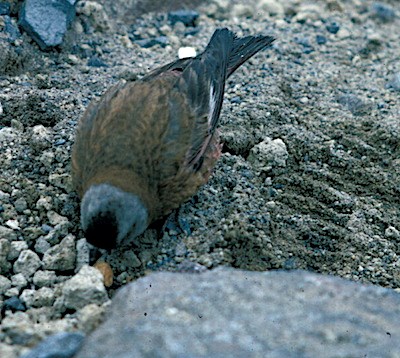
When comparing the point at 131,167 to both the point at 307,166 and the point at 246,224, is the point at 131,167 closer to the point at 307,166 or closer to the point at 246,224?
the point at 246,224

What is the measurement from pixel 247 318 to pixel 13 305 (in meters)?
1.57

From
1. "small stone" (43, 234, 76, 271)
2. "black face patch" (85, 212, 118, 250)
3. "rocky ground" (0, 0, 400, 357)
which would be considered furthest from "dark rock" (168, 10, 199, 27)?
"black face patch" (85, 212, 118, 250)

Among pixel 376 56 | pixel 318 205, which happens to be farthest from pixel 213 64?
pixel 376 56

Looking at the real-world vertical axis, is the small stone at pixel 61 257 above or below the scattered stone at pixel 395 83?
below

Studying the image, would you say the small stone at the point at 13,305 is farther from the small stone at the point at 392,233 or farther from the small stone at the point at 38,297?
the small stone at the point at 392,233

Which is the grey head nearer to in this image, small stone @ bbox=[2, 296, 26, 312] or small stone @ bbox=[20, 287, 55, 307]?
small stone @ bbox=[20, 287, 55, 307]

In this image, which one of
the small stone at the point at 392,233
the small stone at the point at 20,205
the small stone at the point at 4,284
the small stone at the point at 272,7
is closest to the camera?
the small stone at the point at 4,284

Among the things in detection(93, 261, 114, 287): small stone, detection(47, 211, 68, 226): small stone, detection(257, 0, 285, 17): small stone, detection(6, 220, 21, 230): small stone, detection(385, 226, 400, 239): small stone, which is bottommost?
detection(93, 261, 114, 287): small stone

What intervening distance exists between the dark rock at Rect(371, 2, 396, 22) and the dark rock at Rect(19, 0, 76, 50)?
3.92 meters

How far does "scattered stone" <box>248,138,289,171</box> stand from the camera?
548 centimetres

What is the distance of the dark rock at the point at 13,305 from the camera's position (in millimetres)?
4082

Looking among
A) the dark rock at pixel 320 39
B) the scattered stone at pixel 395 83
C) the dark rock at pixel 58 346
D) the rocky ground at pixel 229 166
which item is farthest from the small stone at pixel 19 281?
the dark rock at pixel 320 39

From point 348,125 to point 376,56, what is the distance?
1.72 meters

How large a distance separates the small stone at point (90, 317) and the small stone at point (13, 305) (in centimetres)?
52
